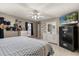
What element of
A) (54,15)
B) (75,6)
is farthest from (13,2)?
(75,6)

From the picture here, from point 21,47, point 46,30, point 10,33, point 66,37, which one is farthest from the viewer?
point 66,37

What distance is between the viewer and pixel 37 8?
4.14 feet

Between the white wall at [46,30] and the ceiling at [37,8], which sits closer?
the ceiling at [37,8]

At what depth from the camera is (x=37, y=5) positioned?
123 cm

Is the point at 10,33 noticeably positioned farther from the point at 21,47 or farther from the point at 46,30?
the point at 46,30

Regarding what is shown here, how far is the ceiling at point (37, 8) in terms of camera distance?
1226mm

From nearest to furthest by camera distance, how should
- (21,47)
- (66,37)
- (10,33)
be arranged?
(21,47) < (10,33) < (66,37)

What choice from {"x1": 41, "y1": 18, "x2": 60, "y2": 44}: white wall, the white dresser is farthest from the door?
the white dresser

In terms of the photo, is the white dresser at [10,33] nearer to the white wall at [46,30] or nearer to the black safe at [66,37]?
the white wall at [46,30]

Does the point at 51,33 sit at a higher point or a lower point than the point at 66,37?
higher

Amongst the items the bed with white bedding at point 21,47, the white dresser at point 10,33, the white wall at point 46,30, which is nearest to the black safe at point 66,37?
the white wall at point 46,30

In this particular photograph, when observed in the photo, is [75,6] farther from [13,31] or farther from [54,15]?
[13,31]

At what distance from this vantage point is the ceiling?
1226mm

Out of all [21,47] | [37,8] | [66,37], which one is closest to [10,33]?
[21,47]
